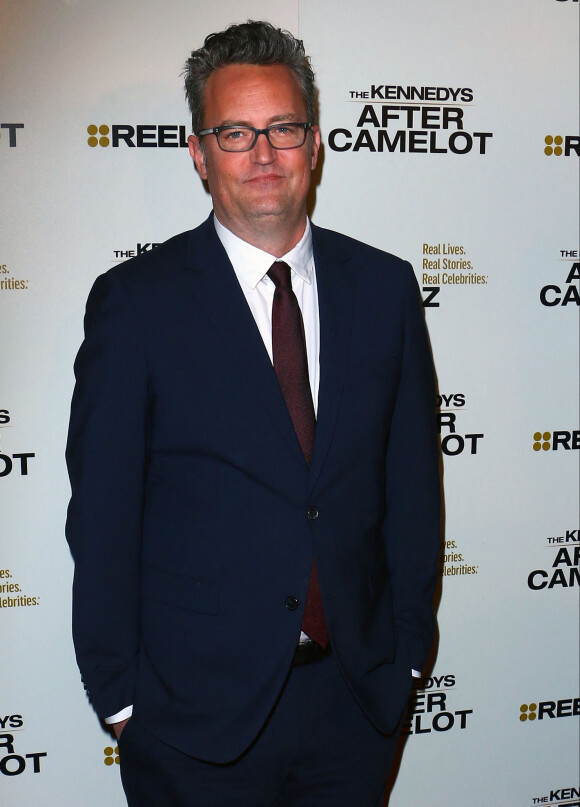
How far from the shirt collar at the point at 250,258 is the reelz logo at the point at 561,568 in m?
1.35

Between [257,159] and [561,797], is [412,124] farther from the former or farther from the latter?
[561,797]

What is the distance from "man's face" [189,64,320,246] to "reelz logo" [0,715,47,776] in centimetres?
151

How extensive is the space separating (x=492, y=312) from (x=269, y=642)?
125 centimetres

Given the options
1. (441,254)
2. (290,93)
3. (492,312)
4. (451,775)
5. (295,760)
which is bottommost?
(451,775)

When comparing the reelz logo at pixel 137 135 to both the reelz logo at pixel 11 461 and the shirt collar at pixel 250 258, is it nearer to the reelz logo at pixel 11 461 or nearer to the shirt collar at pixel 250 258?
the shirt collar at pixel 250 258

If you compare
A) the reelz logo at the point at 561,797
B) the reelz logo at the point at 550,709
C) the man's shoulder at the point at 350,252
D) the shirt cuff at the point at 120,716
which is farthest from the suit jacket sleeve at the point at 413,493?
the reelz logo at the point at 561,797

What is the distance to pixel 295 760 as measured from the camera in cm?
181

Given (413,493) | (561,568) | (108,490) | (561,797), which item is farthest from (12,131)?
(561,797)

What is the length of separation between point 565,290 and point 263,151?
1198mm

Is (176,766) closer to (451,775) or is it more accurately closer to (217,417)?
(217,417)

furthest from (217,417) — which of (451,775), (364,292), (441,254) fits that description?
(451,775)

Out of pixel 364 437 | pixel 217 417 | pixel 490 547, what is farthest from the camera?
pixel 490 547

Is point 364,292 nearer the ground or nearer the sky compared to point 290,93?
nearer the ground

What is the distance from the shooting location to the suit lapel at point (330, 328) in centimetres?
172
